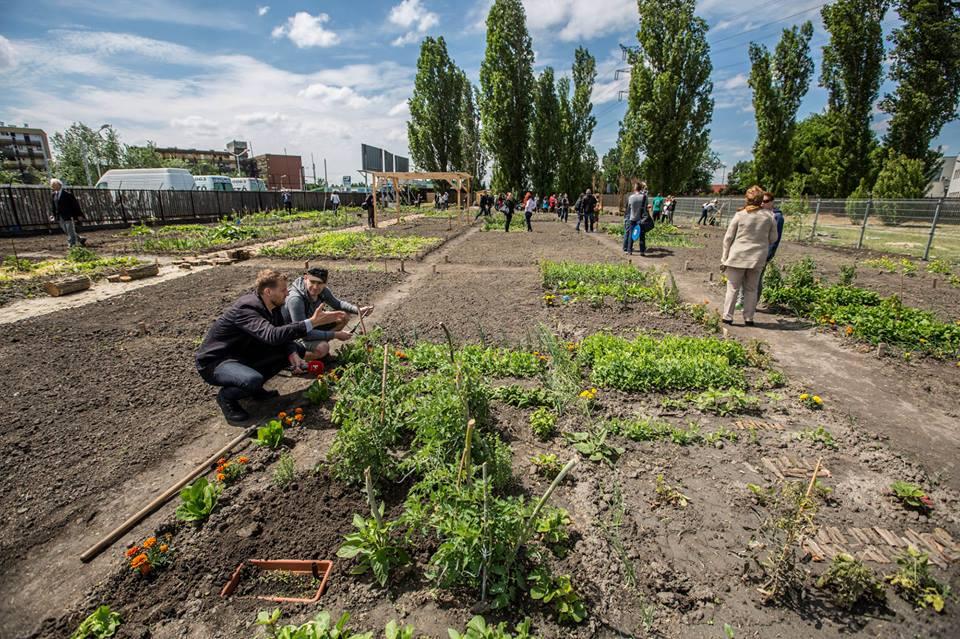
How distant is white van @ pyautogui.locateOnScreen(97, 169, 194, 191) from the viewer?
2553 centimetres

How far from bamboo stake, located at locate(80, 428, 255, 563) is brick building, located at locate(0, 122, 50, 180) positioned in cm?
10963

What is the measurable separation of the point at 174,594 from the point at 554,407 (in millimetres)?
2917

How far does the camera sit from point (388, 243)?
14.9m

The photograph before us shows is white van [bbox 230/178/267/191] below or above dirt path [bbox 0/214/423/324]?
above

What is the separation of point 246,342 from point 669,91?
30.5 metres

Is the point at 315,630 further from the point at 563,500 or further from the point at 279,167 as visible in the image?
the point at 279,167

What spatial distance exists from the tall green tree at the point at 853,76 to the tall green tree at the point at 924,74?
98cm

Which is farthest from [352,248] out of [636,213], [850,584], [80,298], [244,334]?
[850,584]

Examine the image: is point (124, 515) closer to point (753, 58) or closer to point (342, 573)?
point (342, 573)

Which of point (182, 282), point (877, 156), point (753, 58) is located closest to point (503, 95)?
point (753, 58)

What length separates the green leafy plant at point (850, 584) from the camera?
208 cm

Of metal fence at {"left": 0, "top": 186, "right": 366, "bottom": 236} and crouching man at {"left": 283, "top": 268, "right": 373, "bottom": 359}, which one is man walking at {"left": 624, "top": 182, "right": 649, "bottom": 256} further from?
metal fence at {"left": 0, "top": 186, "right": 366, "bottom": 236}

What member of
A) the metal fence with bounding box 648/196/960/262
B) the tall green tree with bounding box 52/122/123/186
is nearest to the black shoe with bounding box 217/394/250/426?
the metal fence with bounding box 648/196/960/262

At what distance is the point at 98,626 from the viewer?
202 centimetres
